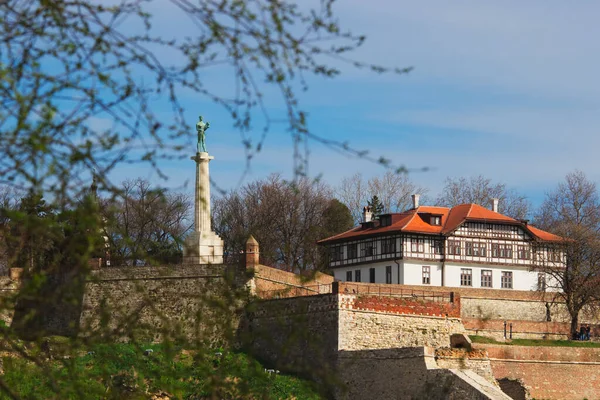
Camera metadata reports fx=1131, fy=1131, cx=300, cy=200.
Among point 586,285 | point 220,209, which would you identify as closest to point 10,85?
point 586,285

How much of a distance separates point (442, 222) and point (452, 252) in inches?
84.5

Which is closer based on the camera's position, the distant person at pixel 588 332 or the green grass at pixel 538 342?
the green grass at pixel 538 342

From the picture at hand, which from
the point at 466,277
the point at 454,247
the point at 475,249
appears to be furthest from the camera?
the point at 475,249

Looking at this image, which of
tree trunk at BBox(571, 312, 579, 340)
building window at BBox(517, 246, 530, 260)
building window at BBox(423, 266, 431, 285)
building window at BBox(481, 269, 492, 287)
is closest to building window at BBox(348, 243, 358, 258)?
building window at BBox(423, 266, 431, 285)

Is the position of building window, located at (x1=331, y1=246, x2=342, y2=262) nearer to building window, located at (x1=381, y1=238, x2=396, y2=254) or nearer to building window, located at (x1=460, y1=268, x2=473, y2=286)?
building window, located at (x1=381, y1=238, x2=396, y2=254)

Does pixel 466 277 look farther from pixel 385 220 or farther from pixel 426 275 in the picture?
pixel 385 220

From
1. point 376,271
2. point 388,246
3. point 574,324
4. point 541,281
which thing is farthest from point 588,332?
point 376,271

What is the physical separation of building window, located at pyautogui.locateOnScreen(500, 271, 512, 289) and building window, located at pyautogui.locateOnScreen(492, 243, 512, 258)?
2.70 feet

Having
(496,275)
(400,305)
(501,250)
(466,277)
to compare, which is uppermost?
(501,250)

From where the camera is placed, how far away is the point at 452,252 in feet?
174

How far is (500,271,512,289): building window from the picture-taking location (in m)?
53.1

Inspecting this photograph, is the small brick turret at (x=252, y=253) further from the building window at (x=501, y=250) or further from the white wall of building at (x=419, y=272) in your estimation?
→ the building window at (x=501, y=250)

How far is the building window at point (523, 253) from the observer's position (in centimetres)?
5366

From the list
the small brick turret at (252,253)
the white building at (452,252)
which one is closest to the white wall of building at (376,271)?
the white building at (452,252)
